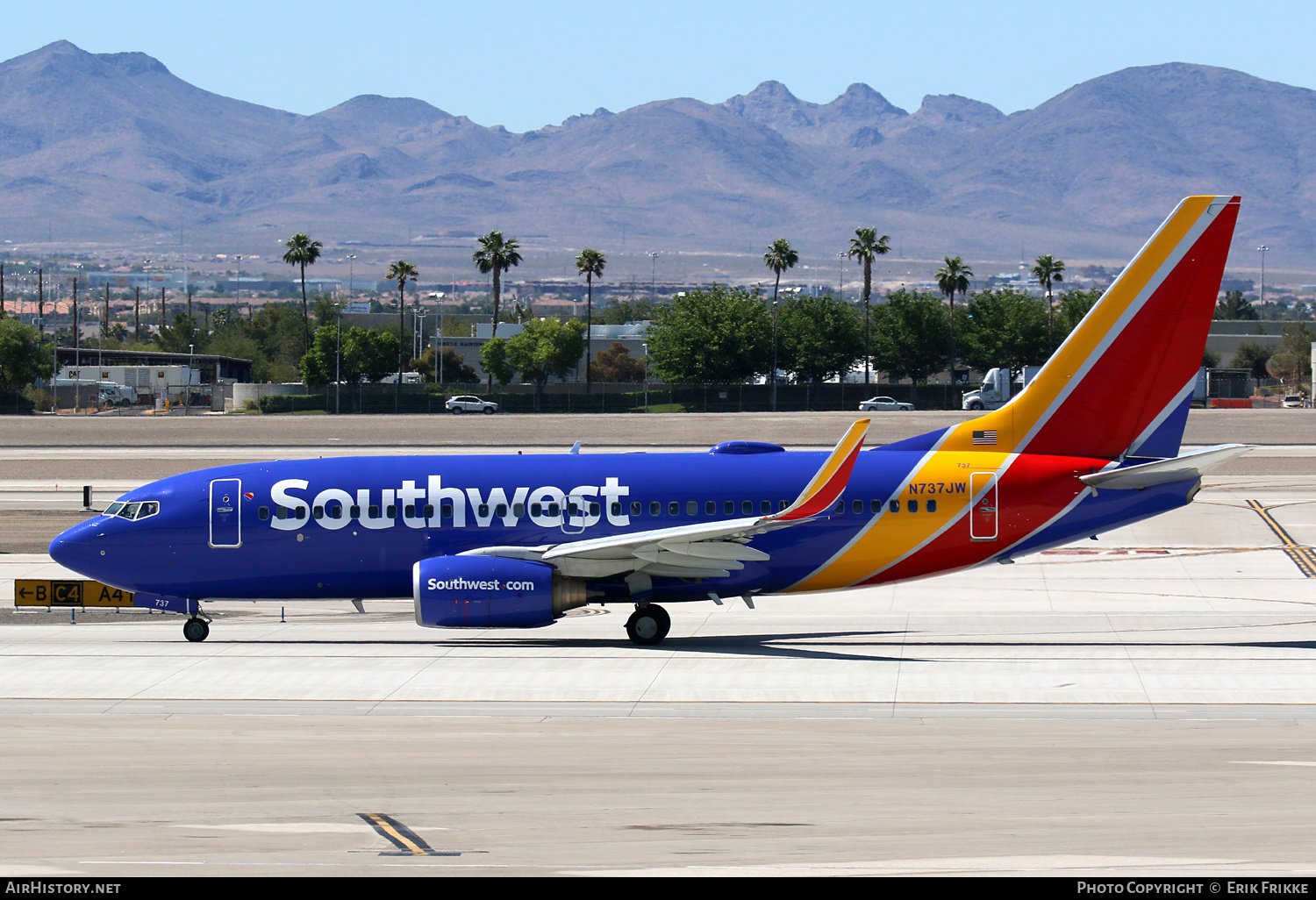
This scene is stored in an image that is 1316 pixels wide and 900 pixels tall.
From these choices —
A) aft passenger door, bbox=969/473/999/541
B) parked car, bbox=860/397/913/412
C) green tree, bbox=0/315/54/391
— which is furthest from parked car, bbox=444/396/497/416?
aft passenger door, bbox=969/473/999/541

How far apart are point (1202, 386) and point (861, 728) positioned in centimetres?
10297

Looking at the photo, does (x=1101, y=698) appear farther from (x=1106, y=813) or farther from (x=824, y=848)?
(x=824, y=848)

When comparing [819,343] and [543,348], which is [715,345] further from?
[543,348]

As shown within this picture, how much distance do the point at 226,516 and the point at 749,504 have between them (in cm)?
1118

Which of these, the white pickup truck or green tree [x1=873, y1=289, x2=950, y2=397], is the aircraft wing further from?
green tree [x1=873, y1=289, x2=950, y2=397]

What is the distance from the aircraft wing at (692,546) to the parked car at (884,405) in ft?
278

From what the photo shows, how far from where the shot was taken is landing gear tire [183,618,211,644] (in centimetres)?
2947

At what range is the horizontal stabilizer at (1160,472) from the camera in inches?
1081

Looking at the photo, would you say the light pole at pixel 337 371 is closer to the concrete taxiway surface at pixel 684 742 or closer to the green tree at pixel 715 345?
the green tree at pixel 715 345

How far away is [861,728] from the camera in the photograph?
69.0 ft

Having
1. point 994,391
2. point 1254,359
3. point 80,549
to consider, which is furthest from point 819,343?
point 80,549

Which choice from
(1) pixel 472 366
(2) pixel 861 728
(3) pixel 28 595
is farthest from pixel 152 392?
(2) pixel 861 728

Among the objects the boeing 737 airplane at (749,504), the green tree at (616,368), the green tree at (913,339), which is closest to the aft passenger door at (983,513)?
the boeing 737 airplane at (749,504)

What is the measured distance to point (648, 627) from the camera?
2861 centimetres
